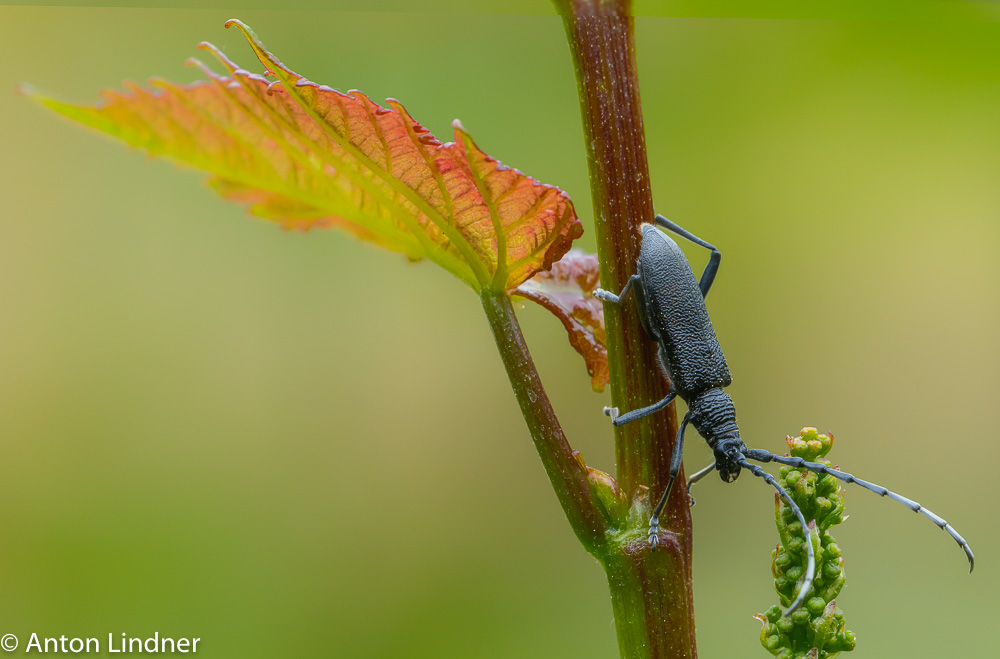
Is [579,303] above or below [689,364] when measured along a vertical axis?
above

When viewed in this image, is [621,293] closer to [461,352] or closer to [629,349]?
[629,349]

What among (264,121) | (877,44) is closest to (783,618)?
(264,121)

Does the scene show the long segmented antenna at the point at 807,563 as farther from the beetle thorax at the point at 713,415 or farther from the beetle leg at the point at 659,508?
the beetle thorax at the point at 713,415

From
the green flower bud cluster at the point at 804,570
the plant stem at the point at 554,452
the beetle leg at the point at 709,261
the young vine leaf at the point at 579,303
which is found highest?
the beetle leg at the point at 709,261

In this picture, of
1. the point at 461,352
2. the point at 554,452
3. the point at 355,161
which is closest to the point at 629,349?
the point at 554,452

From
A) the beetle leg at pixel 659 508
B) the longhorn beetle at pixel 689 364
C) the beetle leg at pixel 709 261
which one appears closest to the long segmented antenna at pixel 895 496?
the longhorn beetle at pixel 689 364

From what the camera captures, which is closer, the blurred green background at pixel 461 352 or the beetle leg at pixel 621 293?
the beetle leg at pixel 621 293
